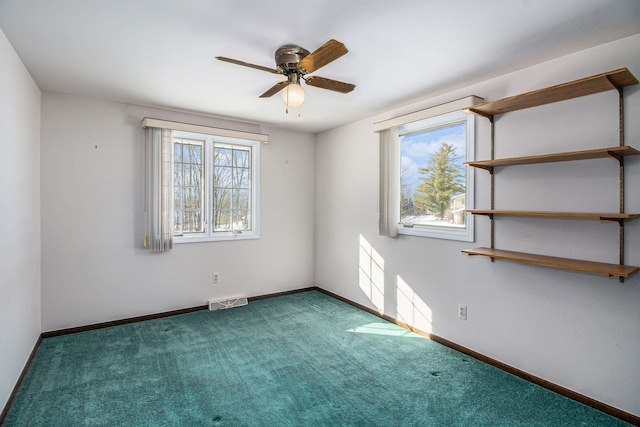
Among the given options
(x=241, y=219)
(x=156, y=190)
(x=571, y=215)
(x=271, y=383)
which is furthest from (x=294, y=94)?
(x=241, y=219)

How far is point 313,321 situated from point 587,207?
108 inches

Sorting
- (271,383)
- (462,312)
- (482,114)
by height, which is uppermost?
(482,114)

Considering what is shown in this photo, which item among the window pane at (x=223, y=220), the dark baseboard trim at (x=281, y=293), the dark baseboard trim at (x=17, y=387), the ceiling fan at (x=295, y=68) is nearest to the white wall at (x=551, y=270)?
the ceiling fan at (x=295, y=68)

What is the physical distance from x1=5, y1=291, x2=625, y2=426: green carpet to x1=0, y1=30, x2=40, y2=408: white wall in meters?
0.28

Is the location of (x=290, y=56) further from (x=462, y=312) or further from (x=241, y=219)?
(x=241, y=219)

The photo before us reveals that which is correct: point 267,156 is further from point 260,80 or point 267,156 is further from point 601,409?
point 601,409

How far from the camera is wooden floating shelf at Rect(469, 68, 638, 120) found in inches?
79.7

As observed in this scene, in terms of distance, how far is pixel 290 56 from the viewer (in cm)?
235

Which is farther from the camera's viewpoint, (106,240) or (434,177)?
(106,240)

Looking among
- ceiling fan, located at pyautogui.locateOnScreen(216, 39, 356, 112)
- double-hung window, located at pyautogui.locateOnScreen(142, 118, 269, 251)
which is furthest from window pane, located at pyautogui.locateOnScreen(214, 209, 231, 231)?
ceiling fan, located at pyautogui.locateOnScreen(216, 39, 356, 112)

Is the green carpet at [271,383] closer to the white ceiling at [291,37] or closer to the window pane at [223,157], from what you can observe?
the window pane at [223,157]

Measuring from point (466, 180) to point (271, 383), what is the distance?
7.83 ft

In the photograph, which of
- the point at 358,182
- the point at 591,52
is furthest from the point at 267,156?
the point at 591,52

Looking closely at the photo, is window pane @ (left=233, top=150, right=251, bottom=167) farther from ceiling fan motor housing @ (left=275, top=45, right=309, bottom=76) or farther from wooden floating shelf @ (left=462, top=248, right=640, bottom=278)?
wooden floating shelf @ (left=462, top=248, right=640, bottom=278)
